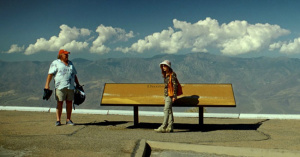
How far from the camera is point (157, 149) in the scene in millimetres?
5230

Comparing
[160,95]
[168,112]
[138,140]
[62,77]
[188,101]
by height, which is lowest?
[138,140]

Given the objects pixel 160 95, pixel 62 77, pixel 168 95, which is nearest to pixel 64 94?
pixel 62 77

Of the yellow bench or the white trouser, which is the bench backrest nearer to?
the yellow bench

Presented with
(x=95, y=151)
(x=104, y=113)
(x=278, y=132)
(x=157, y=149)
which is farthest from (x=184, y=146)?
(x=104, y=113)

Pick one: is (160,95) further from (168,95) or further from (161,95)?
(168,95)

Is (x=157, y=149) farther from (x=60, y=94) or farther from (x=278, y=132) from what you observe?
(x=278, y=132)

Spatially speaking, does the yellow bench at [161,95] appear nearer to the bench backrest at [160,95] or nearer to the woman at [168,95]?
Answer: the bench backrest at [160,95]

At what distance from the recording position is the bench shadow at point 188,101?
7.59m

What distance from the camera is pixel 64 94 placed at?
7836 millimetres

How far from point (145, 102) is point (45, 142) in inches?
119

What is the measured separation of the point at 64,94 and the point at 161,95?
98.0 inches

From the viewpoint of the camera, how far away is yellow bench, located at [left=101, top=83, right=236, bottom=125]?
7594 millimetres

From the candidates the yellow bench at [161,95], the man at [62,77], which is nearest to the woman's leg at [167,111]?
the yellow bench at [161,95]

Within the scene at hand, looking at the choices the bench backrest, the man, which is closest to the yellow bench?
the bench backrest
